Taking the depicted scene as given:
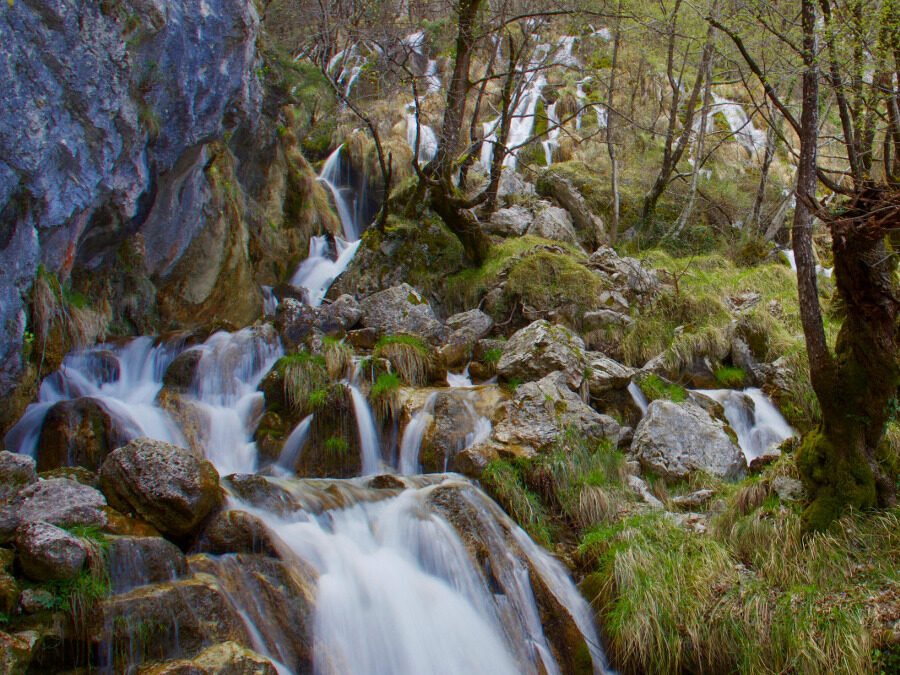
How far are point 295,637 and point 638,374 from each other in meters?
6.27

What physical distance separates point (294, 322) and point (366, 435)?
282 centimetres

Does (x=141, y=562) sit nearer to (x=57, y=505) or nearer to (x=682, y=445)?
(x=57, y=505)

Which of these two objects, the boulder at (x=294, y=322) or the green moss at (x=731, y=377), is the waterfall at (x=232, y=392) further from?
the green moss at (x=731, y=377)

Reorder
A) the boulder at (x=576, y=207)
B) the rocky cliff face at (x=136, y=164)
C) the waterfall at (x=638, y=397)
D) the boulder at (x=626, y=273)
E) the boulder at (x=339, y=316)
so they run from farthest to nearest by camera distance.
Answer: the boulder at (x=576, y=207) < the boulder at (x=626, y=273) < the boulder at (x=339, y=316) < the waterfall at (x=638, y=397) < the rocky cliff face at (x=136, y=164)

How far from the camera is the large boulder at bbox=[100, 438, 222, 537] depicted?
430 centimetres

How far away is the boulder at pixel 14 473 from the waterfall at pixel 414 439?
3609mm

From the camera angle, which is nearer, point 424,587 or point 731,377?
point 424,587

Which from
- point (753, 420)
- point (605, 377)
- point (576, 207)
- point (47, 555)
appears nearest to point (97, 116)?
point (47, 555)

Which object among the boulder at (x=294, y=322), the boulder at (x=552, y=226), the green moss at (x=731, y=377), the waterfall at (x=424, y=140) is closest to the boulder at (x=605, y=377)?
the green moss at (x=731, y=377)

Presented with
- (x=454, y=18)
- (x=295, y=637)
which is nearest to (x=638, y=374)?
(x=295, y=637)

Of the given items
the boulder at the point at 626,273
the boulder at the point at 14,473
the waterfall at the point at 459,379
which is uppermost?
the boulder at the point at 626,273

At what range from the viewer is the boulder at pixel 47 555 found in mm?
3420

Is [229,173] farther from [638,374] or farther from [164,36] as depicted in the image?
[638,374]

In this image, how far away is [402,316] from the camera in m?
9.83
